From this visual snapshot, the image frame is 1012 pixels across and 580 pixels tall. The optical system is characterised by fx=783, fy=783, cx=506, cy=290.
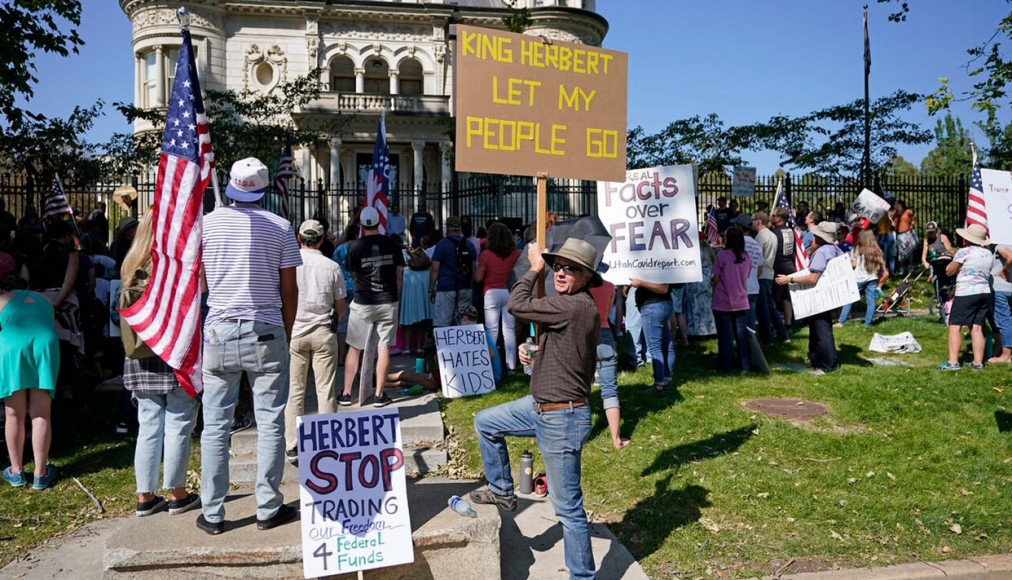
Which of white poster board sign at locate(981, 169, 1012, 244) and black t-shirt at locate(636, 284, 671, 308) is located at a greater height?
white poster board sign at locate(981, 169, 1012, 244)

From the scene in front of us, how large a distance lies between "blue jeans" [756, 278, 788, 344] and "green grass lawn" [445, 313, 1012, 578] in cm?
226

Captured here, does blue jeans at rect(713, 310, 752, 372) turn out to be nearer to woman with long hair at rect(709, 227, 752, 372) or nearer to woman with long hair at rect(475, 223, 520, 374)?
woman with long hair at rect(709, 227, 752, 372)

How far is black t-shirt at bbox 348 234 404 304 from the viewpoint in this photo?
7.69 meters

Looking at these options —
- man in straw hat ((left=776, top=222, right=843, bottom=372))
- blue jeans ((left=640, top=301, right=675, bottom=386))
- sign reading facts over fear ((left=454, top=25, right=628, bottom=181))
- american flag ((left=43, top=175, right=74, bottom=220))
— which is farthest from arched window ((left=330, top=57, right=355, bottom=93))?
sign reading facts over fear ((left=454, top=25, right=628, bottom=181))

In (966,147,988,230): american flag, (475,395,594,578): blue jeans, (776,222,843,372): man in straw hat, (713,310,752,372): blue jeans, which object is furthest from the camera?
(776,222,843,372): man in straw hat

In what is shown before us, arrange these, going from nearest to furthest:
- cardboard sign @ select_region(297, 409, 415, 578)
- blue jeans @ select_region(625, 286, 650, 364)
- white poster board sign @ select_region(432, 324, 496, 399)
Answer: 1. cardboard sign @ select_region(297, 409, 415, 578)
2. white poster board sign @ select_region(432, 324, 496, 399)
3. blue jeans @ select_region(625, 286, 650, 364)

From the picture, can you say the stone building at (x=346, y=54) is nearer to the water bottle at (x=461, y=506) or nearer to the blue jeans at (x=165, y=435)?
the blue jeans at (x=165, y=435)

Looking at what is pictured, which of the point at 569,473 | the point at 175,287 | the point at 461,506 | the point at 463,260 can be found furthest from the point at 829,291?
the point at 175,287

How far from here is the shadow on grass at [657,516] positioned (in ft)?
17.8

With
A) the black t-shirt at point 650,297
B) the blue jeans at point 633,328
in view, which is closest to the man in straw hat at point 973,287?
the blue jeans at point 633,328

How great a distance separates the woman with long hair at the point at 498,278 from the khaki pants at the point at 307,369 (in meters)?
3.01

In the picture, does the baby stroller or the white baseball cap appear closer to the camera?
the white baseball cap

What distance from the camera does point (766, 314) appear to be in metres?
11.8

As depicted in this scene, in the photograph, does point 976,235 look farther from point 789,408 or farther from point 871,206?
point 871,206
